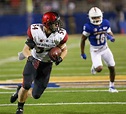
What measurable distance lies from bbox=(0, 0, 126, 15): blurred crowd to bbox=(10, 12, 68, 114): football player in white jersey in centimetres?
1809

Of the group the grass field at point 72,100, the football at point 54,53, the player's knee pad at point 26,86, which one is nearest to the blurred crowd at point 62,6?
the grass field at point 72,100

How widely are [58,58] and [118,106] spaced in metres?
1.26

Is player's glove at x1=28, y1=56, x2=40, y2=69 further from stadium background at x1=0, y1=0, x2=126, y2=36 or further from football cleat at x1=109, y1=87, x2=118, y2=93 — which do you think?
stadium background at x1=0, y1=0, x2=126, y2=36

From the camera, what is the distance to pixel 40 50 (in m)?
6.54

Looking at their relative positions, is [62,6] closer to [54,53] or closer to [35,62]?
[35,62]

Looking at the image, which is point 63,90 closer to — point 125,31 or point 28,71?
point 28,71

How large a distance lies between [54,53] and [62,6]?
18873 millimetres

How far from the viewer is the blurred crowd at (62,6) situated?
2480 centimetres

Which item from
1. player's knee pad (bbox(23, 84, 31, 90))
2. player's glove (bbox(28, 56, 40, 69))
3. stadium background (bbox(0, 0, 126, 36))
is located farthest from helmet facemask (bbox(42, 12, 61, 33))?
stadium background (bbox(0, 0, 126, 36))

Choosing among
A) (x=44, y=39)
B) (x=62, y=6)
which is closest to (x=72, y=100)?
(x=44, y=39)

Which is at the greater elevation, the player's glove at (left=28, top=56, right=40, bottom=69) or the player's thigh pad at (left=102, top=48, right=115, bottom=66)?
the player's glove at (left=28, top=56, right=40, bottom=69)

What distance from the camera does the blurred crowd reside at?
81.4 feet

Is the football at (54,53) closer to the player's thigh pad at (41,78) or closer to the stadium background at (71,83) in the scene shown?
the player's thigh pad at (41,78)

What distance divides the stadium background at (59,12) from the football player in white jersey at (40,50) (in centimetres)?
1755
